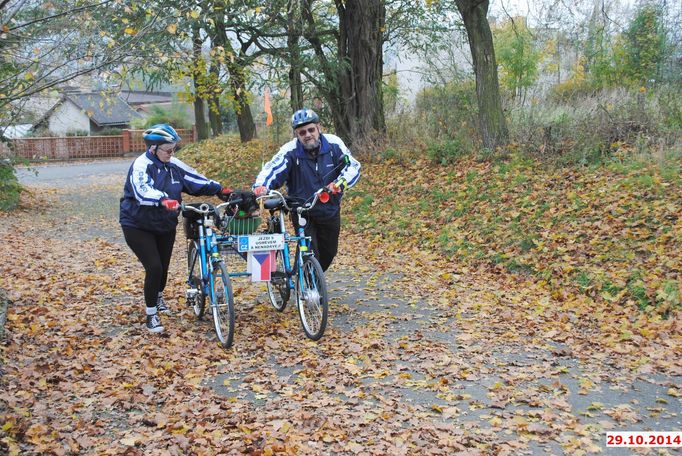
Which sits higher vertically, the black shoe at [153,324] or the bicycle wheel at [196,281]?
the bicycle wheel at [196,281]

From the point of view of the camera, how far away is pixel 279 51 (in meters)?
20.5

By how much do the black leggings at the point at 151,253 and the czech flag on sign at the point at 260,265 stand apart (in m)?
1.07

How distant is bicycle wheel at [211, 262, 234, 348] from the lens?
693 cm

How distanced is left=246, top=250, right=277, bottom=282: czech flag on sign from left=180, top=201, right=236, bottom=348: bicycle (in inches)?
11.1

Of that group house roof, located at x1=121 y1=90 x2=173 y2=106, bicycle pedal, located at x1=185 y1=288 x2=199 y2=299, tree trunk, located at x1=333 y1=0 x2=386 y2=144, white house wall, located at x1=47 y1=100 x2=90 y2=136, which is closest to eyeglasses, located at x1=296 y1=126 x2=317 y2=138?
bicycle pedal, located at x1=185 y1=288 x2=199 y2=299

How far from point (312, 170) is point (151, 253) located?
1895 millimetres

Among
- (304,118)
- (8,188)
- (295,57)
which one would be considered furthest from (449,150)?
(8,188)

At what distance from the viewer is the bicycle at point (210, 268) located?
7062 mm

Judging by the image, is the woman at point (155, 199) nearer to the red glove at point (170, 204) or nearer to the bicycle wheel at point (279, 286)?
the red glove at point (170, 204)

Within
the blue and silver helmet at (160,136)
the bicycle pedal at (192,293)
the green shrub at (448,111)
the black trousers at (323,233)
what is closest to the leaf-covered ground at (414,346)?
the bicycle pedal at (192,293)

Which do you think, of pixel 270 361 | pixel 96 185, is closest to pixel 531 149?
pixel 270 361

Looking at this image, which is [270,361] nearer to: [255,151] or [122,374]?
[122,374]

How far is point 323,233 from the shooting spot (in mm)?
7848

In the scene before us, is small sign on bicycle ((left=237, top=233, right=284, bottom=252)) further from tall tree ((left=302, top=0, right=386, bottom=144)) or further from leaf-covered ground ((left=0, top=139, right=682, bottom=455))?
tall tree ((left=302, top=0, right=386, bottom=144))
